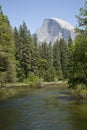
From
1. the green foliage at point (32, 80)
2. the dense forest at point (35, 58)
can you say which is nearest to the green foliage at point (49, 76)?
the dense forest at point (35, 58)

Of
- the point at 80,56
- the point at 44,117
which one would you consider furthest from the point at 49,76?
the point at 44,117

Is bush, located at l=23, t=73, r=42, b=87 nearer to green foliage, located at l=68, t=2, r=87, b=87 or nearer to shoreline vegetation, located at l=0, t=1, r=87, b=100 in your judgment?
shoreline vegetation, located at l=0, t=1, r=87, b=100

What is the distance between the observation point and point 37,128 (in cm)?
2022

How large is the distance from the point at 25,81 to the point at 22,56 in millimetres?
8766

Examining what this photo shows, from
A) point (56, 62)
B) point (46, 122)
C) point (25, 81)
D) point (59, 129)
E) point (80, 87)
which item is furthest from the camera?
point (56, 62)

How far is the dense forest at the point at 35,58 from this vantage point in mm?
36156

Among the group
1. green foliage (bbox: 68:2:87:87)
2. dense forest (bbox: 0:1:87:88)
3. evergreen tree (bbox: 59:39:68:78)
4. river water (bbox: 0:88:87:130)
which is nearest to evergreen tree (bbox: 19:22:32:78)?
dense forest (bbox: 0:1:87:88)

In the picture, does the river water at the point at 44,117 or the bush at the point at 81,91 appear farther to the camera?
the bush at the point at 81,91

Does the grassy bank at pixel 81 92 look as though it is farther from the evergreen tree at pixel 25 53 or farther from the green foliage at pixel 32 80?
the evergreen tree at pixel 25 53

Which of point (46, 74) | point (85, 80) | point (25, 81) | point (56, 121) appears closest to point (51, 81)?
point (46, 74)

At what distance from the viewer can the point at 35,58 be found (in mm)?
77938

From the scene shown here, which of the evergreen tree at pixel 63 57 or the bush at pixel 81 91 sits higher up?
the evergreen tree at pixel 63 57

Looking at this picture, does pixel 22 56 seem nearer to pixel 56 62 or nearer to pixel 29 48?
pixel 29 48

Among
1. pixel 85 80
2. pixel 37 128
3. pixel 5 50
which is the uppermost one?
pixel 5 50
